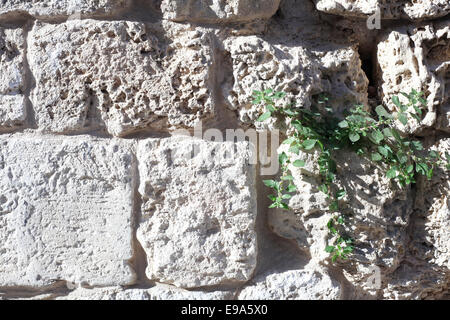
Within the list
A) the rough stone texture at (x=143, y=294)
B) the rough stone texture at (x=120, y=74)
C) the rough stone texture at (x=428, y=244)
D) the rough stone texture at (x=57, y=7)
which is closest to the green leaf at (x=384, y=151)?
the rough stone texture at (x=428, y=244)

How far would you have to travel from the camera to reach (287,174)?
78.7 inches

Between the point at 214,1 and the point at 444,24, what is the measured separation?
33.1 inches

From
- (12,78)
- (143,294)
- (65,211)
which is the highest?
(12,78)

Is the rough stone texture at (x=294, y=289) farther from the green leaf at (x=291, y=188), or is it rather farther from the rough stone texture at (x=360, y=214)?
the green leaf at (x=291, y=188)

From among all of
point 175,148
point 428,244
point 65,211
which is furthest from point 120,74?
point 428,244

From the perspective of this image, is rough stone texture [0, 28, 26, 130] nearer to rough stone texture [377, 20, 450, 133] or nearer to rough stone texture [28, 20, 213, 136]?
rough stone texture [28, 20, 213, 136]

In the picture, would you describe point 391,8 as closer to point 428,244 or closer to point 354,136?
point 354,136

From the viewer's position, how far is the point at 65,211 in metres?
2.00

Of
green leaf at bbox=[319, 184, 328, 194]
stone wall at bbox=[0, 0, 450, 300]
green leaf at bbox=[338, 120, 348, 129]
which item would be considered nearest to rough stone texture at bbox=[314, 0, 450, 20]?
stone wall at bbox=[0, 0, 450, 300]

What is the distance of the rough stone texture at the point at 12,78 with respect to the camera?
200cm

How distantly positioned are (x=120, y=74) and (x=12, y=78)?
40 cm

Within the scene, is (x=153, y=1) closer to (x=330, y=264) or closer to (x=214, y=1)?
(x=214, y=1)

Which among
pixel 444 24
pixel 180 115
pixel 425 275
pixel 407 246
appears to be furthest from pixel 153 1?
pixel 425 275

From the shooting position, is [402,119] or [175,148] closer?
[402,119]
